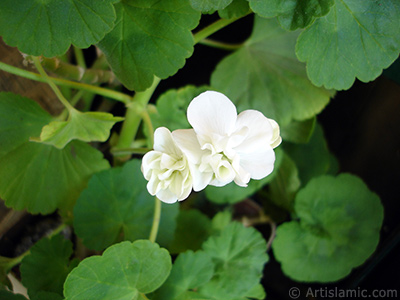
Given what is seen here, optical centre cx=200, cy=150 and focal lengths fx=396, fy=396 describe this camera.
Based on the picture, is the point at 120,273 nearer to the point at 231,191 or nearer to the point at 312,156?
the point at 231,191

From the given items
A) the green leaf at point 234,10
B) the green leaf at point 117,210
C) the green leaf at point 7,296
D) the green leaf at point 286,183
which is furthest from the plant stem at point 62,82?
the green leaf at point 286,183

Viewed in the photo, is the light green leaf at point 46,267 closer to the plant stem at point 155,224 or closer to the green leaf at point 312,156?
the plant stem at point 155,224

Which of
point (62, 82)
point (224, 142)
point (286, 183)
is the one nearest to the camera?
point (224, 142)

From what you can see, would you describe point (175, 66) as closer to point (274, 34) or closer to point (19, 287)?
point (274, 34)

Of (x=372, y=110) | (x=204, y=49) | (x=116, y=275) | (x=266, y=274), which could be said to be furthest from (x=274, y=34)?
(x=266, y=274)

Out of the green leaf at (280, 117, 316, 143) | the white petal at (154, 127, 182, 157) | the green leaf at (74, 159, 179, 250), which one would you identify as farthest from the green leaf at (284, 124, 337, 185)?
the white petal at (154, 127, 182, 157)

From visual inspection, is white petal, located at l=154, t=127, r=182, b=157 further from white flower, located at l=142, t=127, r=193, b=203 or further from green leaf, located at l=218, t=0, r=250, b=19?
green leaf, located at l=218, t=0, r=250, b=19

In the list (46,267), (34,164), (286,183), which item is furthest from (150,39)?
(286,183)
